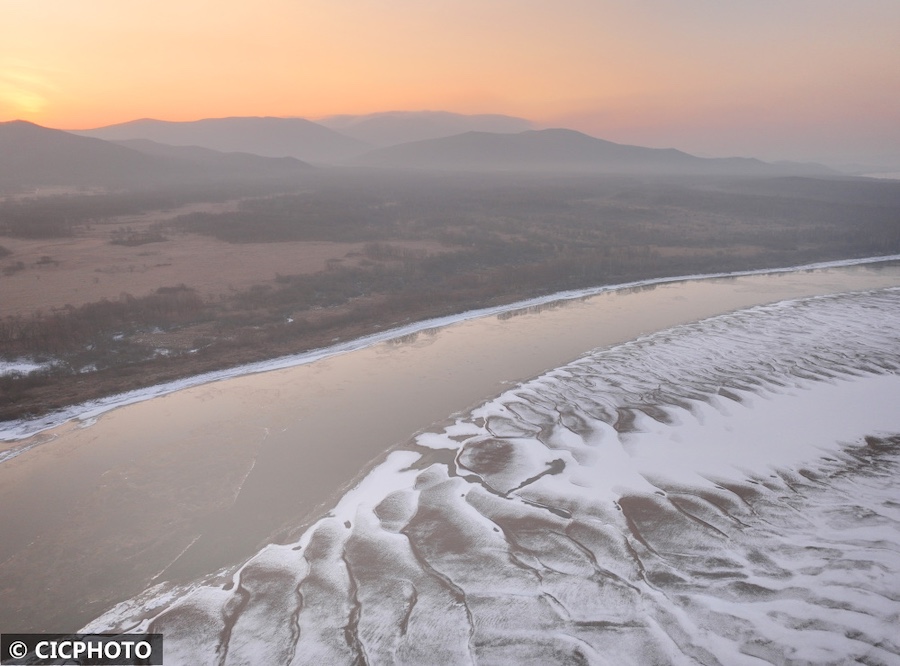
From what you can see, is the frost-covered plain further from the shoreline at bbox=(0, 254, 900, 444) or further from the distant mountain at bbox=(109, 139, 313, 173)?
the distant mountain at bbox=(109, 139, 313, 173)

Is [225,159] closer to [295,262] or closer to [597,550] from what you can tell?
[295,262]

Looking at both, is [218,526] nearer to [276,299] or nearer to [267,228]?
[276,299]

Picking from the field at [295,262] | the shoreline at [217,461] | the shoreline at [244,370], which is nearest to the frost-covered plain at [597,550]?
the shoreline at [217,461]

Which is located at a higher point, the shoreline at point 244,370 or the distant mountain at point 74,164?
the distant mountain at point 74,164

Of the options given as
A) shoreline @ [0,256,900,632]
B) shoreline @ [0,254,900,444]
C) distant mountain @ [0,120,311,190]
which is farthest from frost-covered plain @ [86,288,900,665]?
distant mountain @ [0,120,311,190]

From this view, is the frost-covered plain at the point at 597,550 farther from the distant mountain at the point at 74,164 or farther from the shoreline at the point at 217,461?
the distant mountain at the point at 74,164

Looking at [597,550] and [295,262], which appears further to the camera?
[295,262]

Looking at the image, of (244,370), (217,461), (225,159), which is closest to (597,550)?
(217,461)
